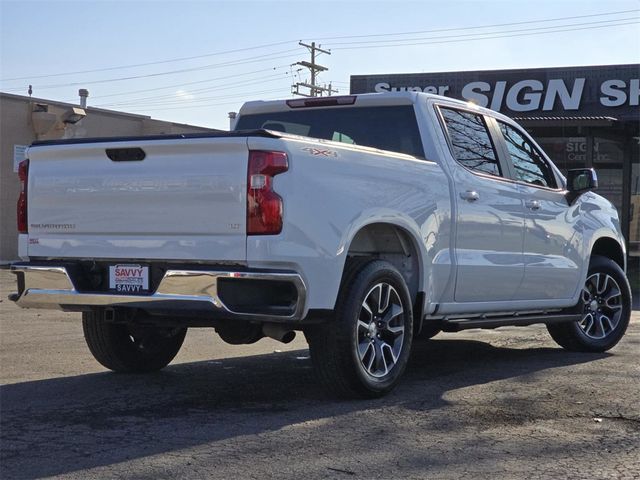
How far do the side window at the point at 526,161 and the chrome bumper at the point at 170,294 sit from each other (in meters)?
3.23

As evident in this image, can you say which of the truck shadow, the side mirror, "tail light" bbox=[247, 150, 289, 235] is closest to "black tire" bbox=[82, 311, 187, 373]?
the truck shadow

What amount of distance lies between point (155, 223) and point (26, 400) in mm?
1450

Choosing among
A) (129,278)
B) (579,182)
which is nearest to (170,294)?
(129,278)

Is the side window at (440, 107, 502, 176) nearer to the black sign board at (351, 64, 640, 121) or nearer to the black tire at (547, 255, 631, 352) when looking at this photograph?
the black tire at (547, 255, 631, 352)

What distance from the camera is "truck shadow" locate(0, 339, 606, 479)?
470 centimetres

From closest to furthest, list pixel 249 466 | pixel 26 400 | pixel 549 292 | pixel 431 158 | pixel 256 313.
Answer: pixel 249 466, pixel 256 313, pixel 26 400, pixel 431 158, pixel 549 292

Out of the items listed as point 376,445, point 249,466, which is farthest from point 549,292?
point 249,466

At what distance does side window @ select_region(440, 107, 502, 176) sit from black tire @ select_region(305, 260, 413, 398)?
148 centimetres

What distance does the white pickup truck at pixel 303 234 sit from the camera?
17.6ft

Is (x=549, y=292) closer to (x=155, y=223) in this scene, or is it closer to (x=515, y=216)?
(x=515, y=216)

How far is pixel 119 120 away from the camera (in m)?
29.3

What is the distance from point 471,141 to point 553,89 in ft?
57.1

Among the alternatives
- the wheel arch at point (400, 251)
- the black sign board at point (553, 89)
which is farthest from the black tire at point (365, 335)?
the black sign board at point (553, 89)

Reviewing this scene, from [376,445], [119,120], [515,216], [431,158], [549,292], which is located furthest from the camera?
[119,120]
